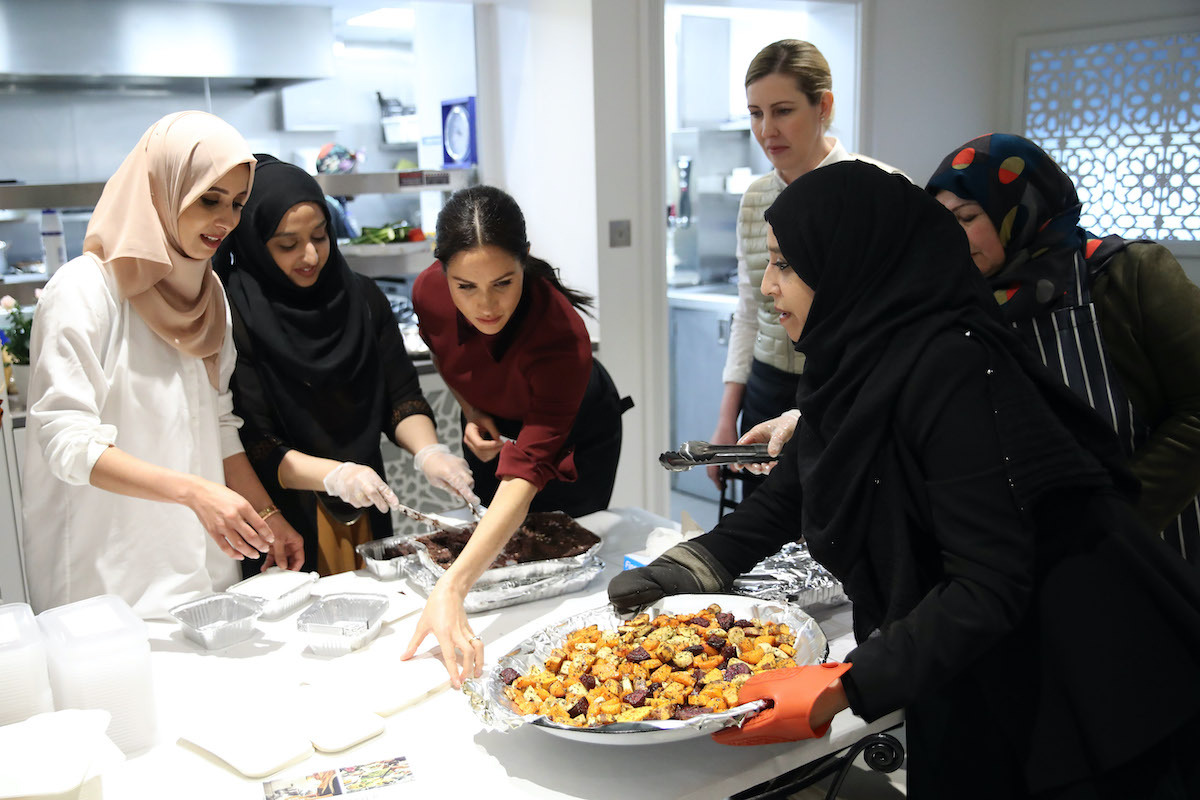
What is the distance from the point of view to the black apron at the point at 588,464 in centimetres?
217

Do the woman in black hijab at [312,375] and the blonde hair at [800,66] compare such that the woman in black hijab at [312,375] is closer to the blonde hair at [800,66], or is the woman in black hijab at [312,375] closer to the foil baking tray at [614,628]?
the foil baking tray at [614,628]

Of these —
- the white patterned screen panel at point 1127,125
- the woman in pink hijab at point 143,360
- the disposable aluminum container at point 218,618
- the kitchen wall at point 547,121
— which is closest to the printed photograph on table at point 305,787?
the disposable aluminum container at point 218,618

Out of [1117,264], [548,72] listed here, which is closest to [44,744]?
[1117,264]

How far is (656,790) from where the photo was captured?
3.75 ft

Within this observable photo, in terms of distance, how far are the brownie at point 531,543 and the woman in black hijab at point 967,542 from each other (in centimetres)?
65

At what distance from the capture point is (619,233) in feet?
11.4

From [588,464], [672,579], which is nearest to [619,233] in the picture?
[588,464]

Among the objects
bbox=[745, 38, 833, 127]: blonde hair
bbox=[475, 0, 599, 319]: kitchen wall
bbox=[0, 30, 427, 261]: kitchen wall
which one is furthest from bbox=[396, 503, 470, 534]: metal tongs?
bbox=[0, 30, 427, 261]: kitchen wall

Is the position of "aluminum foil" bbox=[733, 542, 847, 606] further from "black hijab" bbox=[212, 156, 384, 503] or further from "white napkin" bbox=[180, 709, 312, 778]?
"black hijab" bbox=[212, 156, 384, 503]

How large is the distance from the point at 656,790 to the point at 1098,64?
4213 millimetres

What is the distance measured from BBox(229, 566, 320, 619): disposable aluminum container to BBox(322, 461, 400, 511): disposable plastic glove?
158mm

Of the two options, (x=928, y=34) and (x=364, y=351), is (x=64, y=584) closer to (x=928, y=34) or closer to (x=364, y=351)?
(x=364, y=351)

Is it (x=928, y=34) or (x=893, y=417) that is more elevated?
(x=928, y=34)

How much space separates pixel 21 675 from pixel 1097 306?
167 cm
